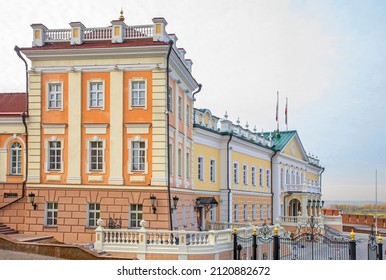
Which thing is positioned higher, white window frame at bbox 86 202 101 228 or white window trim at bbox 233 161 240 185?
white window trim at bbox 233 161 240 185

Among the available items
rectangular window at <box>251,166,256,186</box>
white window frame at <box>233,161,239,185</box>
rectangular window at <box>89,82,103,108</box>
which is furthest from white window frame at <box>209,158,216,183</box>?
rectangular window at <box>89,82,103,108</box>

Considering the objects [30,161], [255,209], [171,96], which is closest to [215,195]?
[255,209]

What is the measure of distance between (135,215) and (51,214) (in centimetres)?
273

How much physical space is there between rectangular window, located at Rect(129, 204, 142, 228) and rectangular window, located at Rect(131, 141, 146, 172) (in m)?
1.16

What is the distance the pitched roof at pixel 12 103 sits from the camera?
21406mm

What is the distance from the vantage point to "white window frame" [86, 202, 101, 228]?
19.1 meters

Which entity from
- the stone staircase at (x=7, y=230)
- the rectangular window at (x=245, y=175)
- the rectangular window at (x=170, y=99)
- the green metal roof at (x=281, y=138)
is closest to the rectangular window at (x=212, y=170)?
the rectangular window at (x=245, y=175)

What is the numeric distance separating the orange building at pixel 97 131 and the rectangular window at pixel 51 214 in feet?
0.10

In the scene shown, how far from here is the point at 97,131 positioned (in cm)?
1922

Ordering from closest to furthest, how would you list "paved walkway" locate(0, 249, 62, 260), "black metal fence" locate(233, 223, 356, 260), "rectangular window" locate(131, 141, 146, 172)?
"paved walkway" locate(0, 249, 62, 260) < "black metal fence" locate(233, 223, 356, 260) < "rectangular window" locate(131, 141, 146, 172)

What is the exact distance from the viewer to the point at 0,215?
781 inches

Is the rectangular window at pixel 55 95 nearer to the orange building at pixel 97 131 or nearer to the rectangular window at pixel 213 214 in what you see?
the orange building at pixel 97 131

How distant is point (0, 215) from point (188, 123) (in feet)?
24.7

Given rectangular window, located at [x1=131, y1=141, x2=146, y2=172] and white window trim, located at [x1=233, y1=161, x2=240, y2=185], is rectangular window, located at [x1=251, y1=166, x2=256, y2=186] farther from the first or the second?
rectangular window, located at [x1=131, y1=141, x2=146, y2=172]
